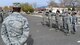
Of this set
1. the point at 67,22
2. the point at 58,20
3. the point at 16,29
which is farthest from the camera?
the point at 58,20

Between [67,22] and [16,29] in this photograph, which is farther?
[67,22]

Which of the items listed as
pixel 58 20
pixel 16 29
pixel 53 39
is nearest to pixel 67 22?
pixel 53 39

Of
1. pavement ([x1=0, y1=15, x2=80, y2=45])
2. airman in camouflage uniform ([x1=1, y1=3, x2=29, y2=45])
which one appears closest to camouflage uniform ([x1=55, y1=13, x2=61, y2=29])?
pavement ([x1=0, y1=15, x2=80, y2=45])

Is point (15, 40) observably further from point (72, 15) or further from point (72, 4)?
point (72, 4)

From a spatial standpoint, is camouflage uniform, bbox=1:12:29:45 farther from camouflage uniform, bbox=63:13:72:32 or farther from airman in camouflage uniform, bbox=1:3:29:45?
camouflage uniform, bbox=63:13:72:32

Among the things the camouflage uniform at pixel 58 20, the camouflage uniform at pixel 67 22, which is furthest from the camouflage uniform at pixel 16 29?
the camouflage uniform at pixel 58 20

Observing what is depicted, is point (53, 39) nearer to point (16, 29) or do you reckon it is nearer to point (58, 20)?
point (58, 20)

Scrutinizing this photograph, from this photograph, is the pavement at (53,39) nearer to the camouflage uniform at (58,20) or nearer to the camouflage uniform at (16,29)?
the camouflage uniform at (58,20)

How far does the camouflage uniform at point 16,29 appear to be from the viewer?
6195 millimetres

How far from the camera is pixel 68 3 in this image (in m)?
79.4

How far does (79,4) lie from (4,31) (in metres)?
71.3

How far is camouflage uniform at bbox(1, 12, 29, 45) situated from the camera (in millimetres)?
6195

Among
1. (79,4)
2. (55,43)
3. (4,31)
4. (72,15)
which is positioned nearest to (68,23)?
(72,15)

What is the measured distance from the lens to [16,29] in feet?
20.3
